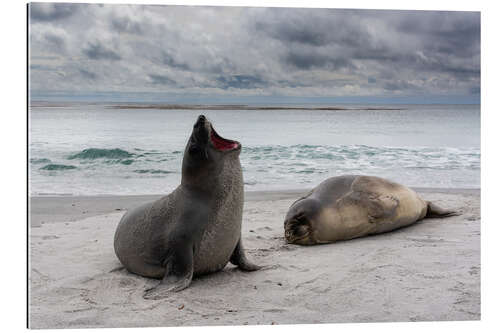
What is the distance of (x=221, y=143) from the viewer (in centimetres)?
437

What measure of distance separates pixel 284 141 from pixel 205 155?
2.34m

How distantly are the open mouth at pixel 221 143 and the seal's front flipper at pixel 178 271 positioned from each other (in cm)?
80

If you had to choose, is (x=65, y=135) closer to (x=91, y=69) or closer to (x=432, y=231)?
(x=91, y=69)

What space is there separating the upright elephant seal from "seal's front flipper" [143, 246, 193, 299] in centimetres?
169

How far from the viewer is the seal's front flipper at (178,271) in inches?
162

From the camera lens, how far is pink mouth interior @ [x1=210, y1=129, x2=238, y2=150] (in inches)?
170

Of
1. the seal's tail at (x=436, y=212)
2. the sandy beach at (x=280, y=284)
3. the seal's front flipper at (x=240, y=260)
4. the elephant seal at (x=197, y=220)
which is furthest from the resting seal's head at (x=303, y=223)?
the seal's tail at (x=436, y=212)

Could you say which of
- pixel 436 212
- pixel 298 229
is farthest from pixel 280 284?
pixel 436 212

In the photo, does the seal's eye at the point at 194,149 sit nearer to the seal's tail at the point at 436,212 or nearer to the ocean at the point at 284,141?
the ocean at the point at 284,141

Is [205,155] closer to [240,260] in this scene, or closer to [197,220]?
[197,220]

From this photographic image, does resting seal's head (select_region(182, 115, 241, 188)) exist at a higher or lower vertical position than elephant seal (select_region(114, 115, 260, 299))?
higher

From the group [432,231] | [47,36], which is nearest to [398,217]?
[432,231]

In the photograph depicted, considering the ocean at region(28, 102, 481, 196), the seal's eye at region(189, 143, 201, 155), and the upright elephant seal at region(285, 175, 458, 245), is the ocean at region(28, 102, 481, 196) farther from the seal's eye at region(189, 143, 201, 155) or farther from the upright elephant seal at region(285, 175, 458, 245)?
the seal's eye at region(189, 143, 201, 155)

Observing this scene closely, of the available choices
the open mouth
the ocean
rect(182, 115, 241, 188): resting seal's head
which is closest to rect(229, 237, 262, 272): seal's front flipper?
rect(182, 115, 241, 188): resting seal's head
